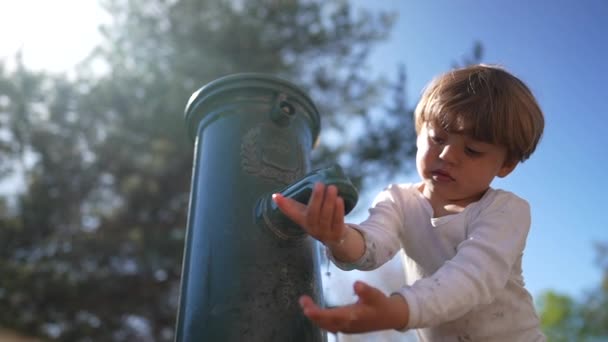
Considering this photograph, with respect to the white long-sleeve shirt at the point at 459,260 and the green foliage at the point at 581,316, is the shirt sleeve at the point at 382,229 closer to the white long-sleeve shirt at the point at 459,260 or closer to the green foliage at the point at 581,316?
the white long-sleeve shirt at the point at 459,260

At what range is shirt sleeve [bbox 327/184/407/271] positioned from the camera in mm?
1141

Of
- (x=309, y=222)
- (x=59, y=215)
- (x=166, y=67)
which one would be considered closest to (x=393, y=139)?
(x=166, y=67)

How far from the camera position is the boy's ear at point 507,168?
4.44ft

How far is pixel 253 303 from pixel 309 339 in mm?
182

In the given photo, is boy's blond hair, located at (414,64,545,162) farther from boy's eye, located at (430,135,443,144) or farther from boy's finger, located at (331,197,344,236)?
boy's finger, located at (331,197,344,236)

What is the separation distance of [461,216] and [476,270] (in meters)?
0.29

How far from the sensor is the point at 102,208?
25.5 feet

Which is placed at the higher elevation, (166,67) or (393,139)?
(166,67)

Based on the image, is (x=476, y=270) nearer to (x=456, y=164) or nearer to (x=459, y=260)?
(x=459, y=260)

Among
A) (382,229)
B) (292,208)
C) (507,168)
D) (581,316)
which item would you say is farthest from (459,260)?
(581,316)

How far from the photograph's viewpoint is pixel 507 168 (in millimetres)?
1374

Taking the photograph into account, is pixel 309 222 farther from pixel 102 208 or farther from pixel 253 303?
pixel 102 208

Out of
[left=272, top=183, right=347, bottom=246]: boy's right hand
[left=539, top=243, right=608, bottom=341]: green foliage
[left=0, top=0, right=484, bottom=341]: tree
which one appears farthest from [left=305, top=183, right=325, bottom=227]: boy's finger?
[left=539, top=243, right=608, bottom=341]: green foliage

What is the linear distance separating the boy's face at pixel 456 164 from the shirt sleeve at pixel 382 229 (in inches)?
4.8
